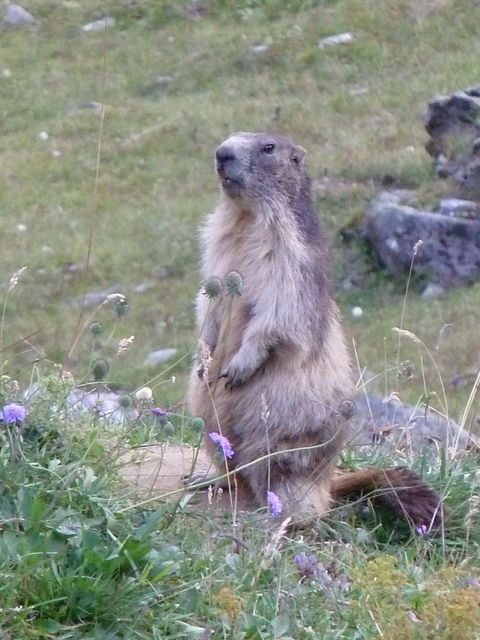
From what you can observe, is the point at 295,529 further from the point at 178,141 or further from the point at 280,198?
the point at 178,141

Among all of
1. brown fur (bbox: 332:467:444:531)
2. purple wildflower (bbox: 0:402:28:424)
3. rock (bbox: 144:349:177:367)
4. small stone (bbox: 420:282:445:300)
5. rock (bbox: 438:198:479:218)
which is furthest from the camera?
rock (bbox: 438:198:479:218)

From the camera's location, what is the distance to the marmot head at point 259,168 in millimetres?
4949

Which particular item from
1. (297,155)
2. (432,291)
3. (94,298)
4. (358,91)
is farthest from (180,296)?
(297,155)

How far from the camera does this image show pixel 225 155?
496cm

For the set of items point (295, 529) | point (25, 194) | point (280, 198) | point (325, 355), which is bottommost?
point (25, 194)

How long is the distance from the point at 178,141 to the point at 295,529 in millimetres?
11394

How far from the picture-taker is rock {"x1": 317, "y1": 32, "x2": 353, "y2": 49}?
16.9 m

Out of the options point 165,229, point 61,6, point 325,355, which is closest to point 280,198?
point 325,355

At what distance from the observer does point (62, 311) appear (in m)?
11.5

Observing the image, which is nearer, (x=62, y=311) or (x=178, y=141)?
(x=62, y=311)

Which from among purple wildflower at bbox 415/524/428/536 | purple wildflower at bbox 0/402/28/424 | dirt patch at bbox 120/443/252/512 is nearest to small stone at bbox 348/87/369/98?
dirt patch at bbox 120/443/252/512

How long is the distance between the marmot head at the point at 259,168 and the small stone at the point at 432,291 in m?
5.86

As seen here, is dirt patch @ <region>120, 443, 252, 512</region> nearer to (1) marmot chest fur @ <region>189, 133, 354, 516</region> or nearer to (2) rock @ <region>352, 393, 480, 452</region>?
(1) marmot chest fur @ <region>189, 133, 354, 516</region>

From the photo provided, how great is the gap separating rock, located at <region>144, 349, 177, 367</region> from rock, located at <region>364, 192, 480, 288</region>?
96.2 inches
